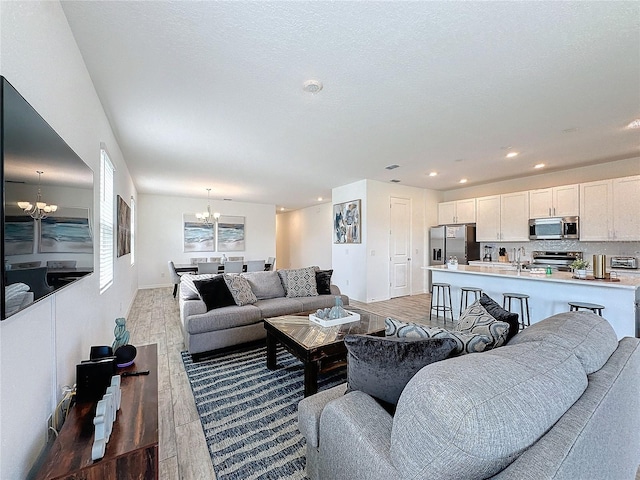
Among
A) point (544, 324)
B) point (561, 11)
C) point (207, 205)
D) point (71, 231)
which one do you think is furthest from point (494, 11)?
point (207, 205)

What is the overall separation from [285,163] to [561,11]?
350cm

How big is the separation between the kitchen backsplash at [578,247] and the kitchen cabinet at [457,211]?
832 millimetres

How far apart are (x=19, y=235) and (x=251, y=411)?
178 centimetres

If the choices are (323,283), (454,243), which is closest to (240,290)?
(323,283)

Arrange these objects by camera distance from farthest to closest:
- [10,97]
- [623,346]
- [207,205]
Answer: [207,205] → [623,346] → [10,97]

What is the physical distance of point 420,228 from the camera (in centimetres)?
663

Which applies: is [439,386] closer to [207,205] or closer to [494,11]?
[494,11]

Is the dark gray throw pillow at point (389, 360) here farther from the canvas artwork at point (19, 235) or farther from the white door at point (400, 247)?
the white door at point (400, 247)

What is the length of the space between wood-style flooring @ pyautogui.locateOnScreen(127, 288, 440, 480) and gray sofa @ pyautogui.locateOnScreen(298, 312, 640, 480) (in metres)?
0.93

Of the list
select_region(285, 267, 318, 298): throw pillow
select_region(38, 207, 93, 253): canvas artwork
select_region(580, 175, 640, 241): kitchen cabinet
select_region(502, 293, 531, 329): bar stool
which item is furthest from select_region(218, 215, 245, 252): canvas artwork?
select_region(580, 175, 640, 241): kitchen cabinet

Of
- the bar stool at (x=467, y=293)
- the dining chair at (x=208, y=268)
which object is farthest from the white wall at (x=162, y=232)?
the bar stool at (x=467, y=293)

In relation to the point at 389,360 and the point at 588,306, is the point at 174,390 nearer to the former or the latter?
the point at 389,360

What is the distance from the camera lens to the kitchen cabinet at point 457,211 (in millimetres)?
6062

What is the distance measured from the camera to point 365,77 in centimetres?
214
